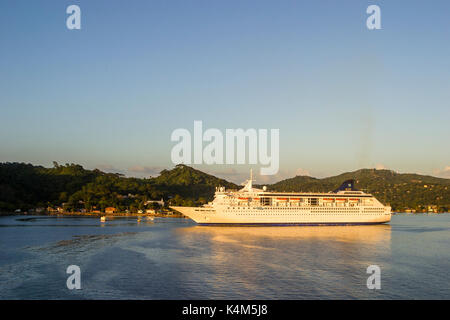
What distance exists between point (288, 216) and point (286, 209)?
104 cm

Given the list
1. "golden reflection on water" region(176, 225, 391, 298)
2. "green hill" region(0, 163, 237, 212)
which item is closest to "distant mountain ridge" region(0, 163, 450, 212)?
"green hill" region(0, 163, 237, 212)

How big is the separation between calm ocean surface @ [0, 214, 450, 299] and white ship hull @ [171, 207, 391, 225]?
491 inches

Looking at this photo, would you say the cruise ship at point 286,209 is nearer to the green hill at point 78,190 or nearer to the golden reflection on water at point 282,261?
the golden reflection on water at point 282,261

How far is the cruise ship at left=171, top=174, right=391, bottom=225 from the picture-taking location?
53.1m

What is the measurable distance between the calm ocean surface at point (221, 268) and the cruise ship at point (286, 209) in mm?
12739

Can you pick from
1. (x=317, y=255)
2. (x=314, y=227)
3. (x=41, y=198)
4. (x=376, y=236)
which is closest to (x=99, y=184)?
(x=41, y=198)

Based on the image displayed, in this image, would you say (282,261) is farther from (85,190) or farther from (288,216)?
(85,190)

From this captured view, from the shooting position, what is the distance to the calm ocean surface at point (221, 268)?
770 inches

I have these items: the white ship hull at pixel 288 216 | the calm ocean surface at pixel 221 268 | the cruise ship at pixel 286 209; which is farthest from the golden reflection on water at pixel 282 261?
the cruise ship at pixel 286 209

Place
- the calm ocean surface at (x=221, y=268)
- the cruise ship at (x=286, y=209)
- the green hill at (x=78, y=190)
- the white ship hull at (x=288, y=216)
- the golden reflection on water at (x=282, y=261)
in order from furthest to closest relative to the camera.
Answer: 1. the green hill at (x=78, y=190)
2. the cruise ship at (x=286, y=209)
3. the white ship hull at (x=288, y=216)
4. the golden reflection on water at (x=282, y=261)
5. the calm ocean surface at (x=221, y=268)

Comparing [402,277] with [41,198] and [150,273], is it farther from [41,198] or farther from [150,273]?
[41,198]

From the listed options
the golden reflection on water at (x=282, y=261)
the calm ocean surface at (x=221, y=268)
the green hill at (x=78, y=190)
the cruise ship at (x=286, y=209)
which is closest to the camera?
the calm ocean surface at (x=221, y=268)

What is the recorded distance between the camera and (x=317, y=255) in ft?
99.7

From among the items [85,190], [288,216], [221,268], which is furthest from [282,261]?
[85,190]
